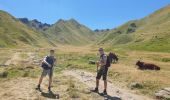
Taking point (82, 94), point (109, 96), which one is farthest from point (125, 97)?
point (82, 94)

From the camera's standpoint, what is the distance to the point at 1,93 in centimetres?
2445

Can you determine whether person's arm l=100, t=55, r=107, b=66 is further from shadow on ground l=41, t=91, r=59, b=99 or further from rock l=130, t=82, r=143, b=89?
rock l=130, t=82, r=143, b=89

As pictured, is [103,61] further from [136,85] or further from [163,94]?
[136,85]

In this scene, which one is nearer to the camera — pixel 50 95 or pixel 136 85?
pixel 50 95

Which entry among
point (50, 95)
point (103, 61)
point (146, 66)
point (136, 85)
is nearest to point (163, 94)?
point (136, 85)

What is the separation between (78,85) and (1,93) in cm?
715

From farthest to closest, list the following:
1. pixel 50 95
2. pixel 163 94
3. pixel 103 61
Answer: pixel 163 94
pixel 103 61
pixel 50 95

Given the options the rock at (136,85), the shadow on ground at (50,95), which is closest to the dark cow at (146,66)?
the rock at (136,85)

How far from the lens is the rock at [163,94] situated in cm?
2680

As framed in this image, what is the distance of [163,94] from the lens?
27.5 m

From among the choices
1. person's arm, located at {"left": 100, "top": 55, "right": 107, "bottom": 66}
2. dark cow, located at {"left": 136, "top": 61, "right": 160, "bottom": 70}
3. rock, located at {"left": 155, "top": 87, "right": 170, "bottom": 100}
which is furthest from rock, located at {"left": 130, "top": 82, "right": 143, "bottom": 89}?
dark cow, located at {"left": 136, "top": 61, "right": 160, "bottom": 70}

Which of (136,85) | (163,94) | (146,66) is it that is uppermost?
(146,66)

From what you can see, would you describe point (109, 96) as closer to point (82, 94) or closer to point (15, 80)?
point (82, 94)

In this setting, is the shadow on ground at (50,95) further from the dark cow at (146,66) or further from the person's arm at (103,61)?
the dark cow at (146,66)
